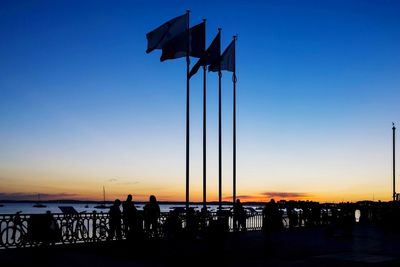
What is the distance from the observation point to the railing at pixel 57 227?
15.5m

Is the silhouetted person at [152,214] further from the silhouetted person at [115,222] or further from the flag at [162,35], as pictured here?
the flag at [162,35]

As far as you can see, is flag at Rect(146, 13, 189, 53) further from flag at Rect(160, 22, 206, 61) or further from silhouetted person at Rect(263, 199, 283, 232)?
silhouetted person at Rect(263, 199, 283, 232)

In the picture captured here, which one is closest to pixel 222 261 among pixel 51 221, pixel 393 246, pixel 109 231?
pixel 51 221

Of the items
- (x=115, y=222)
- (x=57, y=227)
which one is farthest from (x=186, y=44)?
(x=57, y=227)

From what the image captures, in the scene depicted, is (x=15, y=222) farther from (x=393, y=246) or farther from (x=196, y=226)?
(x=393, y=246)

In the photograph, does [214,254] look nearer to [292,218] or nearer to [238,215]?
[238,215]

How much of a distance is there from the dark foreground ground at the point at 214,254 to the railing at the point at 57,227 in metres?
0.47

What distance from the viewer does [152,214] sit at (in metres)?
22.4

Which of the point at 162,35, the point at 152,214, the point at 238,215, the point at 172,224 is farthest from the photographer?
the point at 238,215

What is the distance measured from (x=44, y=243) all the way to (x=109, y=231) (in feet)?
20.1

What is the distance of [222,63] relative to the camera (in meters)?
27.0

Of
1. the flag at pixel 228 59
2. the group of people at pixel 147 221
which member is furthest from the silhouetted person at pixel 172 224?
the flag at pixel 228 59

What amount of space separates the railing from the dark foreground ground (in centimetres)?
47

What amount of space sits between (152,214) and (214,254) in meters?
7.18
